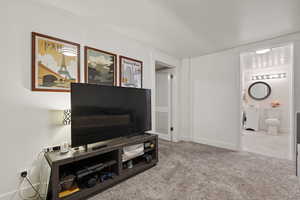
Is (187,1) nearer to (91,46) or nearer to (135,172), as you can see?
(91,46)

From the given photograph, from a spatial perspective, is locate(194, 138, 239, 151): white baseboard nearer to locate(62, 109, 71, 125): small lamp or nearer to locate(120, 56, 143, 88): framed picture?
locate(120, 56, 143, 88): framed picture

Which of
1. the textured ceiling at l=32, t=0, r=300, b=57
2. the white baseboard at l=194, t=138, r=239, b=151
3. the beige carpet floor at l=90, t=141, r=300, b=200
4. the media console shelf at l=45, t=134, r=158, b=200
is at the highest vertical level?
the textured ceiling at l=32, t=0, r=300, b=57

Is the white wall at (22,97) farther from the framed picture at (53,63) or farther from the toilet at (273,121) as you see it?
the toilet at (273,121)

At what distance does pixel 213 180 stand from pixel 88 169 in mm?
1697

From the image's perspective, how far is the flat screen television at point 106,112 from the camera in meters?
1.62

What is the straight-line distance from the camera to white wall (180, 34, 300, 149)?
3.15 meters

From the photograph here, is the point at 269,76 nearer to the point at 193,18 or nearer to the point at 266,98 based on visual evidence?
the point at 266,98

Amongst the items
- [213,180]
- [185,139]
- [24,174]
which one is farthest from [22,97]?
[185,139]

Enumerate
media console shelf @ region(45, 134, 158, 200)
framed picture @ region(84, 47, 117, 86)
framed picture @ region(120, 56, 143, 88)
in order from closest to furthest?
media console shelf @ region(45, 134, 158, 200), framed picture @ region(84, 47, 117, 86), framed picture @ region(120, 56, 143, 88)

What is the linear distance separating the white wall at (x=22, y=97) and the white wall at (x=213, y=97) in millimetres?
3030

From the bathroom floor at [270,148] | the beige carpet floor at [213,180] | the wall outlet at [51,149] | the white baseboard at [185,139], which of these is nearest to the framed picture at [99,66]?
the wall outlet at [51,149]

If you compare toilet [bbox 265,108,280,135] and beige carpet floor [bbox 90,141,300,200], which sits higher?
toilet [bbox 265,108,280,135]

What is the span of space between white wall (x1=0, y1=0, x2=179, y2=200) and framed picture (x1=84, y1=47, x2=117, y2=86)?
0.35m

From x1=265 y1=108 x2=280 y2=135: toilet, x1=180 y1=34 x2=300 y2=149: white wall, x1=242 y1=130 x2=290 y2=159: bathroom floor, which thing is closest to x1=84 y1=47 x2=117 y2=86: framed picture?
x1=180 y1=34 x2=300 y2=149: white wall
